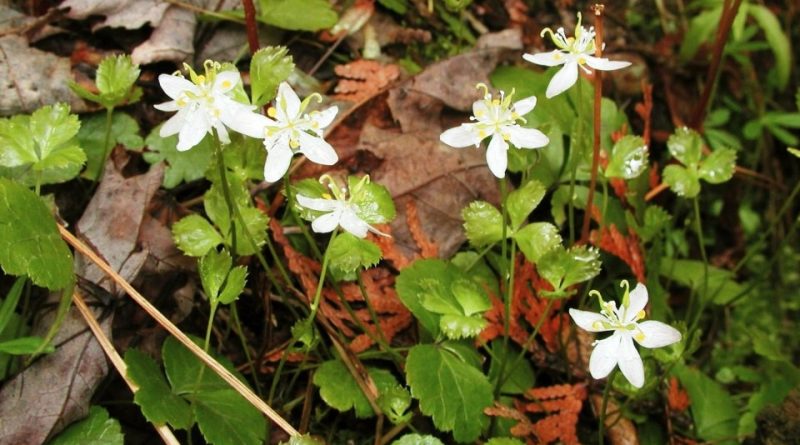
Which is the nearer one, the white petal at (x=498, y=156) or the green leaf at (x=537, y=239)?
the white petal at (x=498, y=156)

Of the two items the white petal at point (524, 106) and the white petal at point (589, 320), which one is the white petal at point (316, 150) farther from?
the white petal at point (589, 320)

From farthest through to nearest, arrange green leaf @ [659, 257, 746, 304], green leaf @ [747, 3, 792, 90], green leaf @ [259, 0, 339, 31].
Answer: green leaf @ [747, 3, 792, 90] < green leaf @ [659, 257, 746, 304] < green leaf @ [259, 0, 339, 31]

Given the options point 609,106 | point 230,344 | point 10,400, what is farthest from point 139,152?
point 609,106

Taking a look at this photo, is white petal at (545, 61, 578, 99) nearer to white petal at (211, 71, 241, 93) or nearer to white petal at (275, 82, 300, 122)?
white petal at (275, 82, 300, 122)

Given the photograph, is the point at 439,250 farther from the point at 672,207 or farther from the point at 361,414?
the point at 672,207

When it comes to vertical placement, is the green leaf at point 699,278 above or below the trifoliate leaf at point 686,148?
below

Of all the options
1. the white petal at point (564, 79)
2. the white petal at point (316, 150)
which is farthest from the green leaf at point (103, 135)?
the white petal at point (564, 79)

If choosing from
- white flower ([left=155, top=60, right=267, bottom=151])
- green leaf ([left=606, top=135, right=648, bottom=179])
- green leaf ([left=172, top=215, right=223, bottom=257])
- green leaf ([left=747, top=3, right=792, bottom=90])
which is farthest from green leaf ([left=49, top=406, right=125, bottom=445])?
green leaf ([left=747, top=3, right=792, bottom=90])
